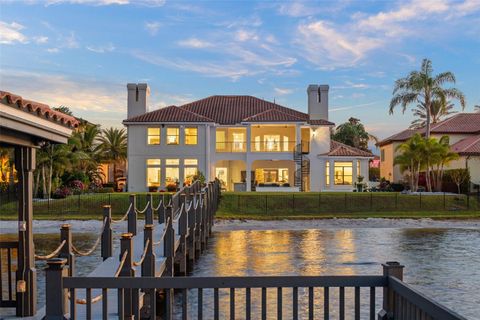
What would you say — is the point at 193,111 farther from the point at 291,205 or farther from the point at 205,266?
the point at 205,266

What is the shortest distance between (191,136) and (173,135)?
1.64 metres

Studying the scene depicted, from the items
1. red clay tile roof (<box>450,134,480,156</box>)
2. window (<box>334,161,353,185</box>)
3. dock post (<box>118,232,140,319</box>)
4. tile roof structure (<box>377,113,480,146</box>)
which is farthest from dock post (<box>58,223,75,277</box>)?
tile roof structure (<box>377,113,480,146</box>)

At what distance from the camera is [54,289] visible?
634 centimetres

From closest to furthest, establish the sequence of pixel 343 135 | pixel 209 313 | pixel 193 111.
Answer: pixel 209 313 < pixel 193 111 < pixel 343 135

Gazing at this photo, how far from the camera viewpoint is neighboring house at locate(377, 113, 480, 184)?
49844 millimetres

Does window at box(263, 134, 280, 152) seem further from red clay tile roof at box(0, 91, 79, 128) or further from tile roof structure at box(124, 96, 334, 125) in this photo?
red clay tile roof at box(0, 91, 79, 128)

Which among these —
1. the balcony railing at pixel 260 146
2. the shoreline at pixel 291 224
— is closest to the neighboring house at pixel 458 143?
the shoreline at pixel 291 224

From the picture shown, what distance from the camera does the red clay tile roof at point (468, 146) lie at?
4973 centimetres

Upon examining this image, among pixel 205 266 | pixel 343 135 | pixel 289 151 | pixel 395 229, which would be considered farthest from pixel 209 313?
pixel 343 135

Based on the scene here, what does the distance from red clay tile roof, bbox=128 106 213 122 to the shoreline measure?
1401 centimetres

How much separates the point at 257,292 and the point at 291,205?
2612 cm

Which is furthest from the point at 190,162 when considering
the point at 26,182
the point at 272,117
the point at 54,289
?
the point at 54,289

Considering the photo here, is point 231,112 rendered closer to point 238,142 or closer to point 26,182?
point 238,142

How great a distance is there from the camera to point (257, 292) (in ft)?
51.4
